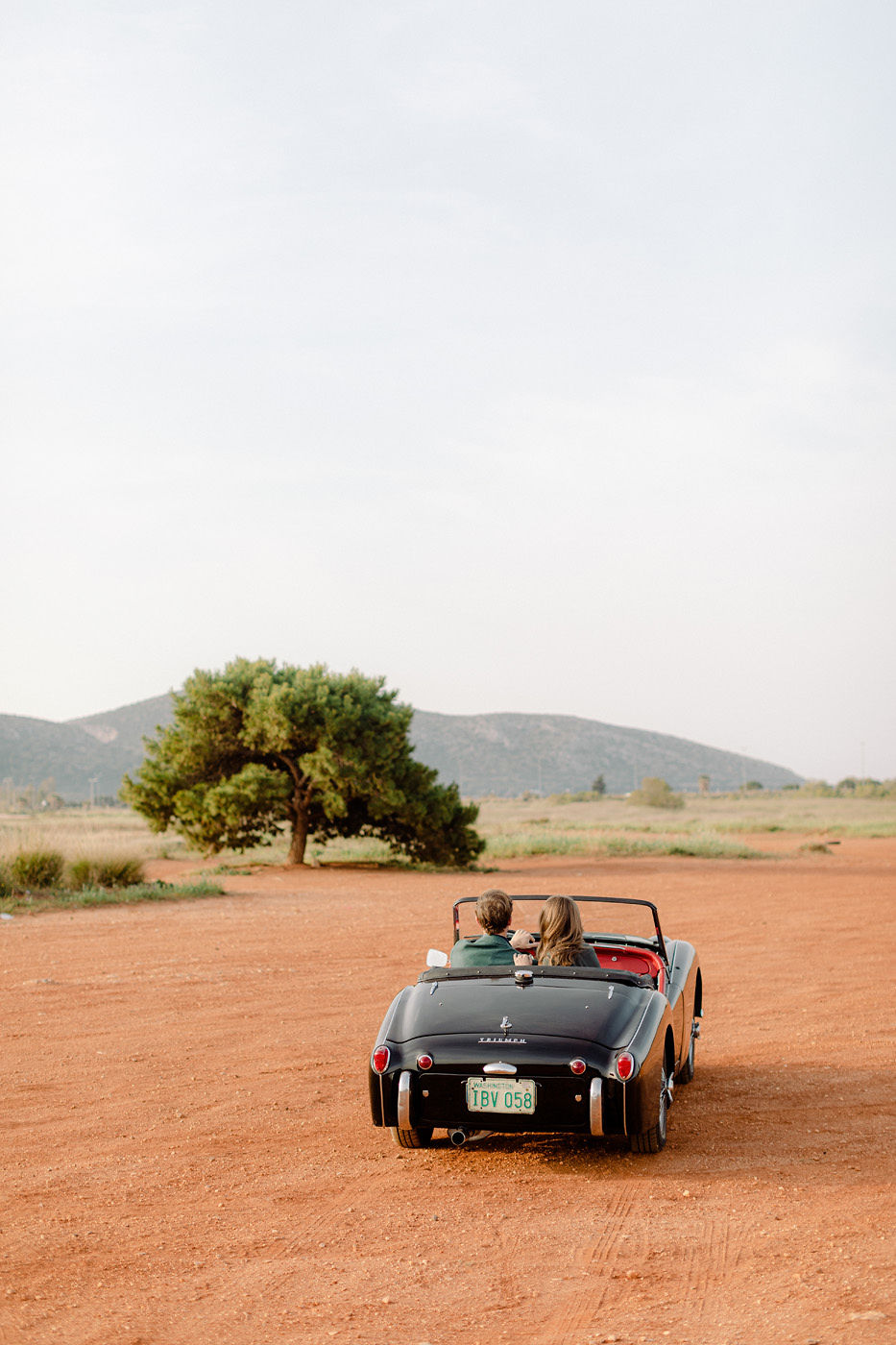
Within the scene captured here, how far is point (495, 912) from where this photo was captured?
696cm

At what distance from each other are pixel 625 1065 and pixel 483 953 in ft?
4.25

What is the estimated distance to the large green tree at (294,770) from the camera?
2677 cm

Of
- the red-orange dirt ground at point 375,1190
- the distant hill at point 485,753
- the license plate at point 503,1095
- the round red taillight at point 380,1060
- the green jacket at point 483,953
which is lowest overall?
the red-orange dirt ground at point 375,1190

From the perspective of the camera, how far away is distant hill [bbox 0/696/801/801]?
109m

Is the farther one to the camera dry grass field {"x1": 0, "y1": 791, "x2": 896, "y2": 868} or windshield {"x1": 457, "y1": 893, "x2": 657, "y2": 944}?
dry grass field {"x1": 0, "y1": 791, "x2": 896, "y2": 868}

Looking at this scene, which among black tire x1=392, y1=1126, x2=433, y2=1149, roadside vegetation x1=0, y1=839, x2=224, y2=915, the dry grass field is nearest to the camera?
black tire x1=392, y1=1126, x2=433, y2=1149

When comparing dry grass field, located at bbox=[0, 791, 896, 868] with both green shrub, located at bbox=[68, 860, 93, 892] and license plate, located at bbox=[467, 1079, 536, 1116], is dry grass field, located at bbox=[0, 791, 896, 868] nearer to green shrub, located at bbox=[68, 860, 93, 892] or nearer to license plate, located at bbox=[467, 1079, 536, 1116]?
green shrub, located at bbox=[68, 860, 93, 892]

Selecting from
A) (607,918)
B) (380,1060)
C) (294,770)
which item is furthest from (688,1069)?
(294,770)

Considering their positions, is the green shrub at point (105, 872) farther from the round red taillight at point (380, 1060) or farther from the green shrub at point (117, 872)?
the round red taillight at point (380, 1060)

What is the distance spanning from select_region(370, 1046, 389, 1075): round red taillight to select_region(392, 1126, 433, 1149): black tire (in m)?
0.42

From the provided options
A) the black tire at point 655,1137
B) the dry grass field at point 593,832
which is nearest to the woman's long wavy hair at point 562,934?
the black tire at point 655,1137

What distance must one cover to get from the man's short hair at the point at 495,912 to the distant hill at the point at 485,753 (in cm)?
9731

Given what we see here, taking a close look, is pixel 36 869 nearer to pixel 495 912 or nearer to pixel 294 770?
pixel 294 770

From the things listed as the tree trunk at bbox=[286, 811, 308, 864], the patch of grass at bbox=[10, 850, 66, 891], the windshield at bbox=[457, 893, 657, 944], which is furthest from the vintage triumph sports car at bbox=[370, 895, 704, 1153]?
the tree trunk at bbox=[286, 811, 308, 864]
